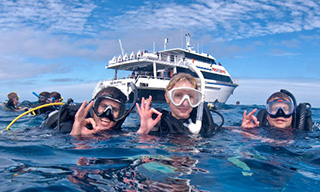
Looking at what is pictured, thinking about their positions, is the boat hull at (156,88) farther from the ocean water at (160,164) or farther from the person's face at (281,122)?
the ocean water at (160,164)

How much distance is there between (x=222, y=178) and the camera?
192 cm

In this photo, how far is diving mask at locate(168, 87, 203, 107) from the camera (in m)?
3.33

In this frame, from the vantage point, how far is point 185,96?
3307 mm

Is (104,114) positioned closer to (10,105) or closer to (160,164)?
(160,164)

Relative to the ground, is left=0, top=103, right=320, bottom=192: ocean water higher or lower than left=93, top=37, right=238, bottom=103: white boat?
lower

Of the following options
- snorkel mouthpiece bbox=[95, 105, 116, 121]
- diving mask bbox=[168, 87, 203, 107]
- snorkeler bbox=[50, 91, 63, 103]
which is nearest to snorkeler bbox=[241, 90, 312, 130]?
diving mask bbox=[168, 87, 203, 107]

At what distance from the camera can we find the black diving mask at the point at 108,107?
344 cm

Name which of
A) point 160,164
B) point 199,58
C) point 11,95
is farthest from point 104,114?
point 199,58

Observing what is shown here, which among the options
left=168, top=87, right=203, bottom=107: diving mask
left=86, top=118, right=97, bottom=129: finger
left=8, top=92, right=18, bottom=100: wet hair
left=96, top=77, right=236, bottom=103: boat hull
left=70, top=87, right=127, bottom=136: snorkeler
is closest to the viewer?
left=168, top=87, right=203, bottom=107: diving mask

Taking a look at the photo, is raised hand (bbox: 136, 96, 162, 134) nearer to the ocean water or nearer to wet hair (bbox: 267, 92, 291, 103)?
the ocean water

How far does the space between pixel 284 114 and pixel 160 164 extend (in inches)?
118

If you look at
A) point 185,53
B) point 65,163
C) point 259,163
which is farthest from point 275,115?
point 185,53

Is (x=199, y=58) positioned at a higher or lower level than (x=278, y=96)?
higher

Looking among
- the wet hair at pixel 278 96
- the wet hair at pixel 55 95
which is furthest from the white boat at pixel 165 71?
the wet hair at pixel 278 96
